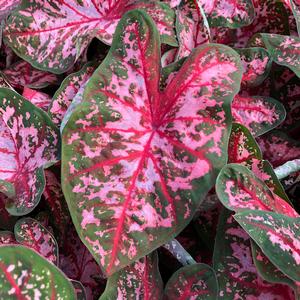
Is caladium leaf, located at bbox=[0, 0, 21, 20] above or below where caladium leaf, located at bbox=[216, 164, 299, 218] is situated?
above

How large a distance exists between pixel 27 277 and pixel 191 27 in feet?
2.09

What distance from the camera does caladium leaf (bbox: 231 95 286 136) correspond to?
98 cm

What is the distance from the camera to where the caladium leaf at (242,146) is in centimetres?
88

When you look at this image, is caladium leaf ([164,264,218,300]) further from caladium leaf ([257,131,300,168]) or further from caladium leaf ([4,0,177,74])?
caladium leaf ([4,0,177,74])

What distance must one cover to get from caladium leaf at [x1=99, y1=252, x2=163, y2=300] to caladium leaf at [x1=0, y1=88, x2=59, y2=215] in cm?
24

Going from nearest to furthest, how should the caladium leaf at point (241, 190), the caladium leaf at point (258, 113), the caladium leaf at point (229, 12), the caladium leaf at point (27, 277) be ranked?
the caladium leaf at point (27, 277) < the caladium leaf at point (241, 190) < the caladium leaf at point (258, 113) < the caladium leaf at point (229, 12)

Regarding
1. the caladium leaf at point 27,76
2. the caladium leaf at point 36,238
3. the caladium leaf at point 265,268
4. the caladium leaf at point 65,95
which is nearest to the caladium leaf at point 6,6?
the caladium leaf at point 27,76

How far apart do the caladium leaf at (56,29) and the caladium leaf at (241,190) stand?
0.36 meters

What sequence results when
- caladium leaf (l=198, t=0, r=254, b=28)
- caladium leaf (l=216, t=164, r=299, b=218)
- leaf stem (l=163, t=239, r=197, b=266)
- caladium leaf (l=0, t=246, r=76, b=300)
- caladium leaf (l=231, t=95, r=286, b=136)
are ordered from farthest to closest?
1. caladium leaf (l=198, t=0, r=254, b=28)
2. caladium leaf (l=231, t=95, r=286, b=136)
3. leaf stem (l=163, t=239, r=197, b=266)
4. caladium leaf (l=216, t=164, r=299, b=218)
5. caladium leaf (l=0, t=246, r=76, b=300)

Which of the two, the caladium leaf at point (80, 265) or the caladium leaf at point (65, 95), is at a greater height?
the caladium leaf at point (65, 95)

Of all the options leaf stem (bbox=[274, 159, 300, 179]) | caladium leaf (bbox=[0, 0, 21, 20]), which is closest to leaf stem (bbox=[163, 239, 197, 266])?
leaf stem (bbox=[274, 159, 300, 179])

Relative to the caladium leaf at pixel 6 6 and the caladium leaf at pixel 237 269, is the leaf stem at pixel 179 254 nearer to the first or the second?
the caladium leaf at pixel 237 269

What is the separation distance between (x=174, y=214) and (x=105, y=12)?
20.8 inches

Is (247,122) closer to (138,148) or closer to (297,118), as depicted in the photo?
(297,118)
